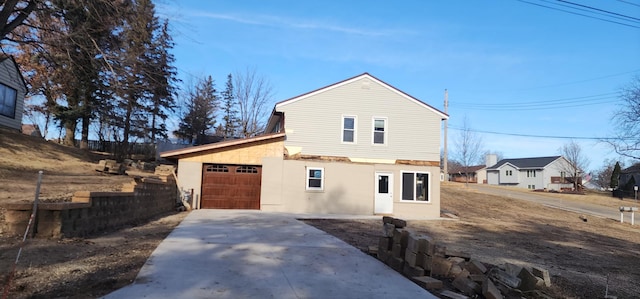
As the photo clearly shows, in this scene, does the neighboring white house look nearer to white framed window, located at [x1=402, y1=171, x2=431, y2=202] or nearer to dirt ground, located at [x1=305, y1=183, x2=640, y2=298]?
dirt ground, located at [x1=305, y1=183, x2=640, y2=298]

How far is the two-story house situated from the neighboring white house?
5161 cm

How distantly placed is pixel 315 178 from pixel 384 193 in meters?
3.54

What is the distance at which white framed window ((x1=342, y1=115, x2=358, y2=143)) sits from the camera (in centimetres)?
2111

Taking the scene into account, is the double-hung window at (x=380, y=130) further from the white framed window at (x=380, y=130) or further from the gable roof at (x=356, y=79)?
the gable roof at (x=356, y=79)

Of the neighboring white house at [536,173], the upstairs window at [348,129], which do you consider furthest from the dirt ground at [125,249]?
the neighboring white house at [536,173]

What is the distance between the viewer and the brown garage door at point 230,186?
19.8m

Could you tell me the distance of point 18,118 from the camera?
24344 mm

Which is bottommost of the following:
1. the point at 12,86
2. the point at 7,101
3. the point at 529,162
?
the point at 7,101

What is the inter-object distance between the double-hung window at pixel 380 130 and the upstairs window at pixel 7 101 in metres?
19.5

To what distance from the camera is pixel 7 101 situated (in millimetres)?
23312

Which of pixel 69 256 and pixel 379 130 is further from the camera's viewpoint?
pixel 379 130

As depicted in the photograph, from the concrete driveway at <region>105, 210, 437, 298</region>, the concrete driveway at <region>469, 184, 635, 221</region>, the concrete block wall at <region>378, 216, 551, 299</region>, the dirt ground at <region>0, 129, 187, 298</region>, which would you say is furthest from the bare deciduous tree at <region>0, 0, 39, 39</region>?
the concrete driveway at <region>469, 184, 635, 221</region>

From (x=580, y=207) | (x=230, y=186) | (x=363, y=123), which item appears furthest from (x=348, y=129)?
(x=580, y=207)

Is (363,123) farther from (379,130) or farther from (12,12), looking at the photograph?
(12,12)
